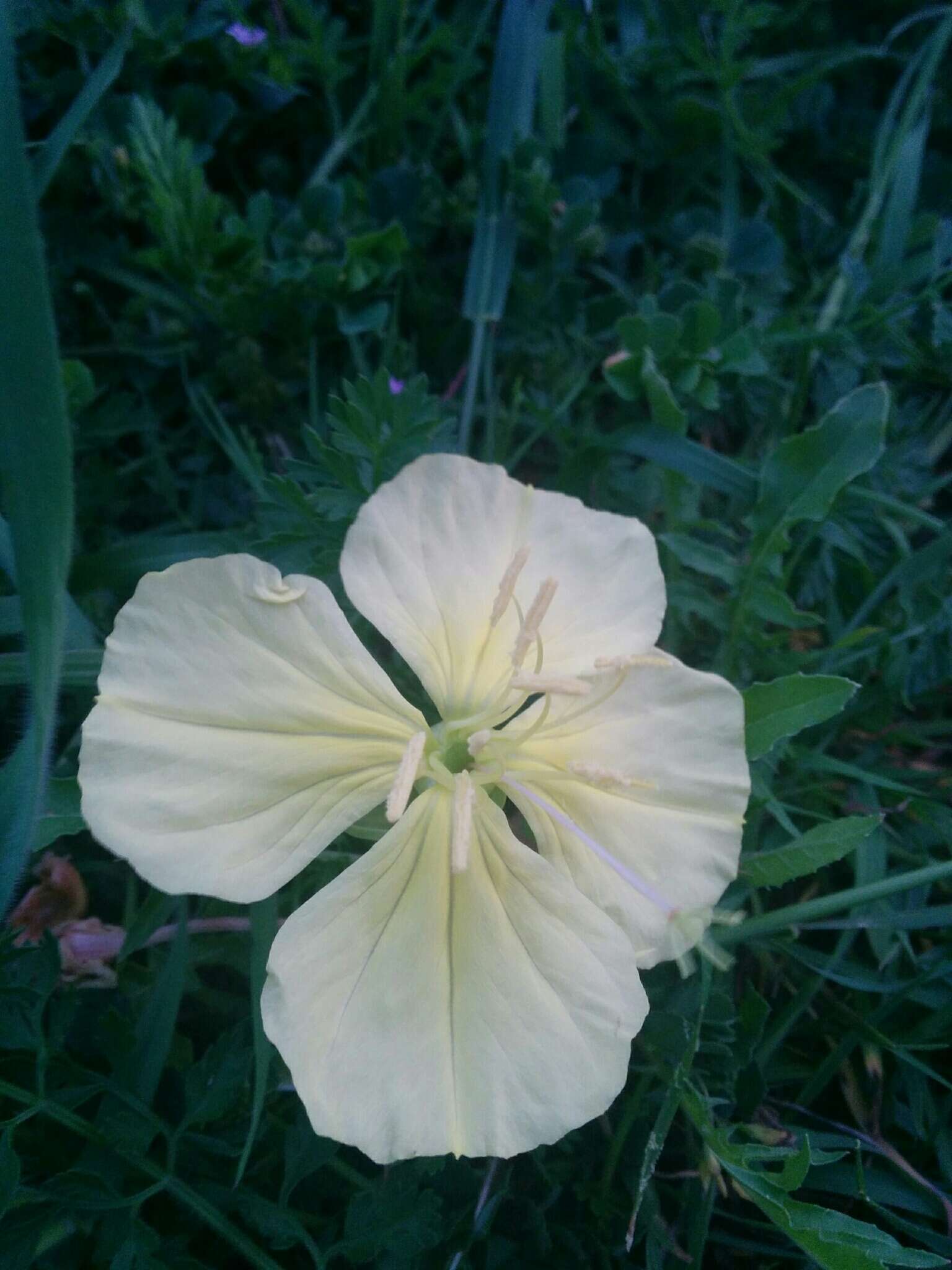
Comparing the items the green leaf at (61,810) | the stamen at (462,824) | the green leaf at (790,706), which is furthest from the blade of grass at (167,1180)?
the green leaf at (790,706)

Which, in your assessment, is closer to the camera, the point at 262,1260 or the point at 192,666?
the point at 192,666

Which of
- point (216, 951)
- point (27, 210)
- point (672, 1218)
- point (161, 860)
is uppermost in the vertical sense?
point (27, 210)

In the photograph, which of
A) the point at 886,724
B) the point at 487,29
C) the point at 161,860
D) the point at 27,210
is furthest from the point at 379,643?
the point at 487,29

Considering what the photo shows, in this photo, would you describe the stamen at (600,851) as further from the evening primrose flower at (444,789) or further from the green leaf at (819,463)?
the green leaf at (819,463)

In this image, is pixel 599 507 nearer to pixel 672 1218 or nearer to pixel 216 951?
pixel 216 951

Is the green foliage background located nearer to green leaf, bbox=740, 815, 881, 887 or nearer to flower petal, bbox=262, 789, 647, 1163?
green leaf, bbox=740, 815, 881, 887

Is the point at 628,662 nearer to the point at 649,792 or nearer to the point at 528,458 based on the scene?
the point at 649,792

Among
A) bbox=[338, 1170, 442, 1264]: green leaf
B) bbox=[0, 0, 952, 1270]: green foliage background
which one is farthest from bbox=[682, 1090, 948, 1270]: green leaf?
bbox=[338, 1170, 442, 1264]: green leaf
